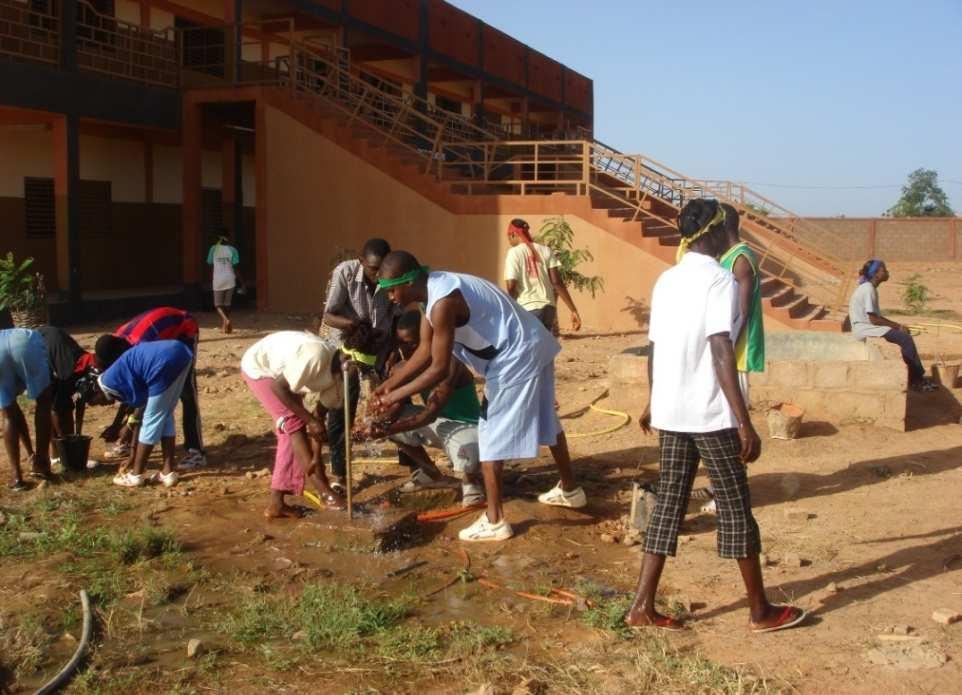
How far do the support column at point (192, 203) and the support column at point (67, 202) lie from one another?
91.8 inches

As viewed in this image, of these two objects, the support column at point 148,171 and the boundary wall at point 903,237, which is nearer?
the support column at point 148,171

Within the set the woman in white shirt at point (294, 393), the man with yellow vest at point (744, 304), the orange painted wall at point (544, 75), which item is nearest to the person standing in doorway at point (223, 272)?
the woman in white shirt at point (294, 393)

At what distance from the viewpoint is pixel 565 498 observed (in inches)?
232

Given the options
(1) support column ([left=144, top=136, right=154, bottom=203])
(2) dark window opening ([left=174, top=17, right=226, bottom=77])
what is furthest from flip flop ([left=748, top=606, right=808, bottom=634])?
(2) dark window opening ([left=174, top=17, right=226, bottom=77])

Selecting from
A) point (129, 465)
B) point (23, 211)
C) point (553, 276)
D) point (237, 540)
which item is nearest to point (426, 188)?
point (23, 211)

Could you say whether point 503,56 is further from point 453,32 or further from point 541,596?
point 541,596

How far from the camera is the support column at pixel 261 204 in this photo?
16.3 m

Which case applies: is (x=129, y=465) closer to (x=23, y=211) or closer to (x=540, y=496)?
(x=540, y=496)

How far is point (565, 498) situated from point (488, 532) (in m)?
0.70

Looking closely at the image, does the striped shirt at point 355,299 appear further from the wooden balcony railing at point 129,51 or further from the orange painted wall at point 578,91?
the orange painted wall at point 578,91

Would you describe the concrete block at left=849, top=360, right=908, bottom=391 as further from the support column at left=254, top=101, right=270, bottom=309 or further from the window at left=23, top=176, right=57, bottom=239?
the window at left=23, top=176, right=57, bottom=239

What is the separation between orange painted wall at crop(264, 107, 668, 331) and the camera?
15.3 m

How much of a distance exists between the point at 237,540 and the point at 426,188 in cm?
1107

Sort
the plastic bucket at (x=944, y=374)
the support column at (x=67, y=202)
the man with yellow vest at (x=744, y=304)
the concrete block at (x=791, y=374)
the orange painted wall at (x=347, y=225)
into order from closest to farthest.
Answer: the man with yellow vest at (x=744, y=304) < the concrete block at (x=791, y=374) < the plastic bucket at (x=944, y=374) < the support column at (x=67, y=202) < the orange painted wall at (x=347, y=225)
